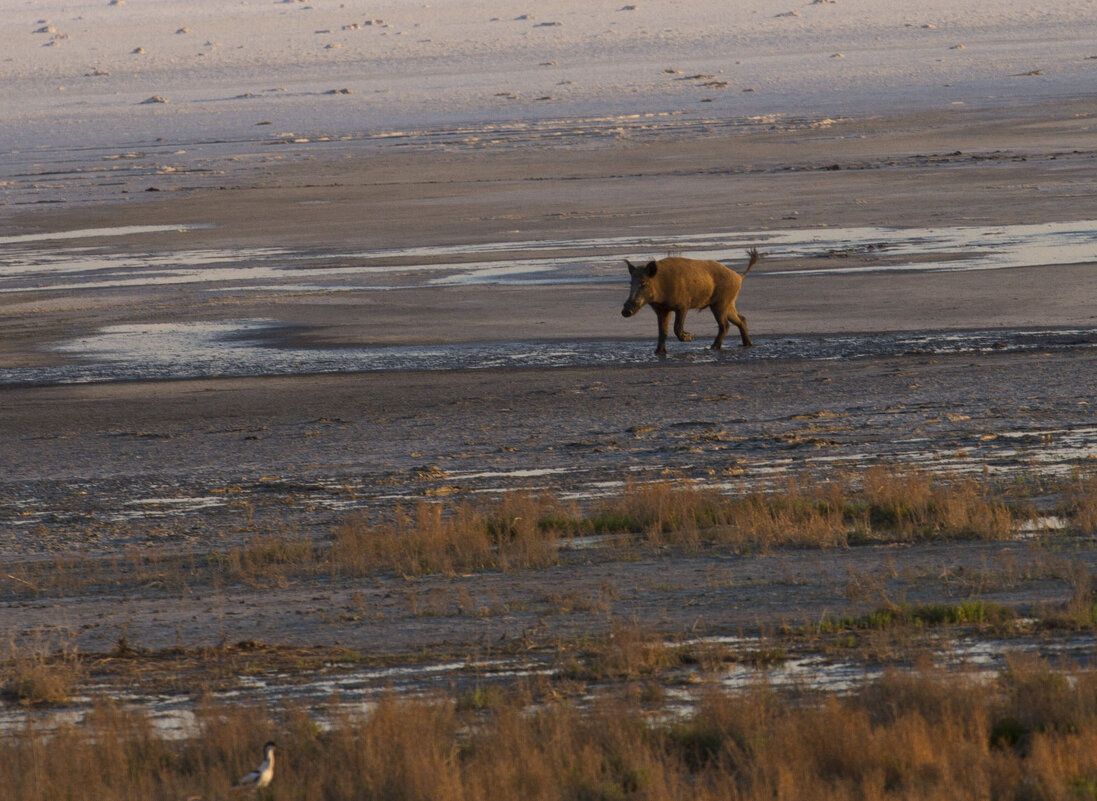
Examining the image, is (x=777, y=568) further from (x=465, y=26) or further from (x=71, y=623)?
(x=465, y=26)

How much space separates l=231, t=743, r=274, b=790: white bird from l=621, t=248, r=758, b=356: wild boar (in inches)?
527

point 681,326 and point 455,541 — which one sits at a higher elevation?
point 681,326

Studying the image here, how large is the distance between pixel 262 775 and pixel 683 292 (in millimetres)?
14102

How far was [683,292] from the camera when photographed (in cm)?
2045

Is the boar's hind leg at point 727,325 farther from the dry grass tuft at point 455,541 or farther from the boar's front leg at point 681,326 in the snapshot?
the dry grass tuft at point 455,541

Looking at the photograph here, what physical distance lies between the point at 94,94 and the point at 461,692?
11494 centimetres

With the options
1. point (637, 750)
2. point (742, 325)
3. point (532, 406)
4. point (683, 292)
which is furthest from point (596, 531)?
point (742, 325)

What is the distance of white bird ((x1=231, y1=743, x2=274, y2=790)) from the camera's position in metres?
6.86

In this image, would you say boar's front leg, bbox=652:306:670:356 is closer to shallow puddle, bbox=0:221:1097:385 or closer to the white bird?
shallow puddle, bbox=0:221:1097:385

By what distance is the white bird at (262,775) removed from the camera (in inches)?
270

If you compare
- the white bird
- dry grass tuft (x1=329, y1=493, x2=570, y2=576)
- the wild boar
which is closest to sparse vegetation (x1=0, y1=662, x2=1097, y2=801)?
the white bird

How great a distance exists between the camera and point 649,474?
13.9 metres

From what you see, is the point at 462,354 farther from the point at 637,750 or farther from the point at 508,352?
the point at 637,750

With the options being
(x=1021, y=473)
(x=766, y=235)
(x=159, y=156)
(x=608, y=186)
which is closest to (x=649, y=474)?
→ (x=1021, y=473)
